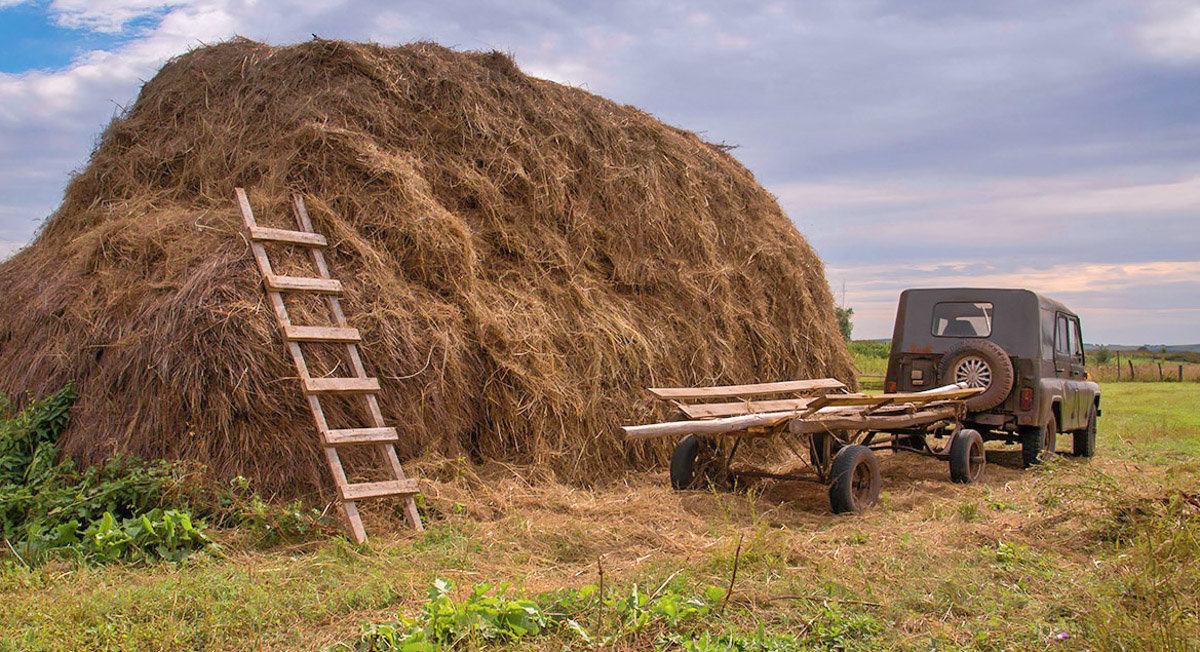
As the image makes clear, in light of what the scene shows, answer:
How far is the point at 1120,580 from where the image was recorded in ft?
17.2

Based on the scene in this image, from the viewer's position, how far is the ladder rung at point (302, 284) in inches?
299

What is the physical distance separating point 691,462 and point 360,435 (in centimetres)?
319

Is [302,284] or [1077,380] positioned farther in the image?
[1077,380]

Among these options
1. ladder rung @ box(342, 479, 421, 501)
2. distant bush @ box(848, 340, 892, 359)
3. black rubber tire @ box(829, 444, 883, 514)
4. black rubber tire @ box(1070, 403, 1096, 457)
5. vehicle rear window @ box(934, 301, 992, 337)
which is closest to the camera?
ladder rung @ box(342, 479, 421, 501)

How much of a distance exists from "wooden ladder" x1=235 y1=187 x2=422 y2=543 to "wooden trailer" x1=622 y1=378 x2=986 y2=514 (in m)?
2.03

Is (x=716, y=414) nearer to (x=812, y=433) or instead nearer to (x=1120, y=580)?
(x=812, y=433)

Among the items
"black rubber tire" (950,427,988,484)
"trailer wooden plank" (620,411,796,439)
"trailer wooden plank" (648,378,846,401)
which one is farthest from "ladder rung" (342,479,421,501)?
"black rubber tire" (950,427,988,484)

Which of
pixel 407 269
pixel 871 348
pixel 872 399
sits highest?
pixel 407 269

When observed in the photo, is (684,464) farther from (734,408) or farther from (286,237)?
(286,237)

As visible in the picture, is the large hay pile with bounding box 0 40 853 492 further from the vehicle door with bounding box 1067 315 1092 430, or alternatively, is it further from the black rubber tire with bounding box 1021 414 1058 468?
the vehicle door with bounding box 1067 315 1092 430

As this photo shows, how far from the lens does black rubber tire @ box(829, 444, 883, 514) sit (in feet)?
25.2

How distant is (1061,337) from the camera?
12125mm

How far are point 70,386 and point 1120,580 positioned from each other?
842 centimetres

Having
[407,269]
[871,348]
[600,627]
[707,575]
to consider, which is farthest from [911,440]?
[871,348]
